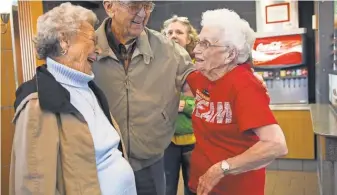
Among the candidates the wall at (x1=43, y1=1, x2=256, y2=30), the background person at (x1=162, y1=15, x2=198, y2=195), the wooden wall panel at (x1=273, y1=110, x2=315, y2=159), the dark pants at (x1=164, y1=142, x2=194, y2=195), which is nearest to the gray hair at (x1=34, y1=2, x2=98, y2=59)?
the background person at (x1=162, y1=15, x2=198, y2=195)

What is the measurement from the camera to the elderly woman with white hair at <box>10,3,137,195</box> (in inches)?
58.7

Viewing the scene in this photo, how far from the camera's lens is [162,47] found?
2.17 meters

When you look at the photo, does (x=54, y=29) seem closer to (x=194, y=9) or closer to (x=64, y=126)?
(x=64, y=126)

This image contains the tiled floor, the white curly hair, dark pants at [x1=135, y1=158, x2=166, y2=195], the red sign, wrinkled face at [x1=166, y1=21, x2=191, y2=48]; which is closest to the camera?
the white curly hair

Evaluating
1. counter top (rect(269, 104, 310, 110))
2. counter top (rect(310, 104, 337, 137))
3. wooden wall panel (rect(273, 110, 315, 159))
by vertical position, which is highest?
counter top (rect(310, 104, 337, 137))

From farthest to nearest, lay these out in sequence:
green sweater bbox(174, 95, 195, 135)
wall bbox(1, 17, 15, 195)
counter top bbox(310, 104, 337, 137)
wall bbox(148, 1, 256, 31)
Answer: wall bbox(148, 1, 256, 31), green sweater bbox(174, 95, 195, 135), counter top bbox(310, 104, 337, 137), wall bbox(1, 17, 15, 195)

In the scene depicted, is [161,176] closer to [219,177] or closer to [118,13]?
[219,177]

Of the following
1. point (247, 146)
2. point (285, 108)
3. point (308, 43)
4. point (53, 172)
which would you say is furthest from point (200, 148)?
point (308, 43)

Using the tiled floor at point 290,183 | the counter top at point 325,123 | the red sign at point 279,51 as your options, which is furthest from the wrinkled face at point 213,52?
the red sign at point 279,51

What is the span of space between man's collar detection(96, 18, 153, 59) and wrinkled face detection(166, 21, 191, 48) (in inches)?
49.7

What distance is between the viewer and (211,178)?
1.69m

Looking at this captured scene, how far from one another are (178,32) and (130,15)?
4.89 feet

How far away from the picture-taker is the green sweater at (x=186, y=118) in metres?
3.07

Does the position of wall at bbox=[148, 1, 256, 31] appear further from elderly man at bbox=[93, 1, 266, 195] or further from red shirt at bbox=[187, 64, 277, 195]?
red shirt at bbox=[187, 64, 277, 195]
